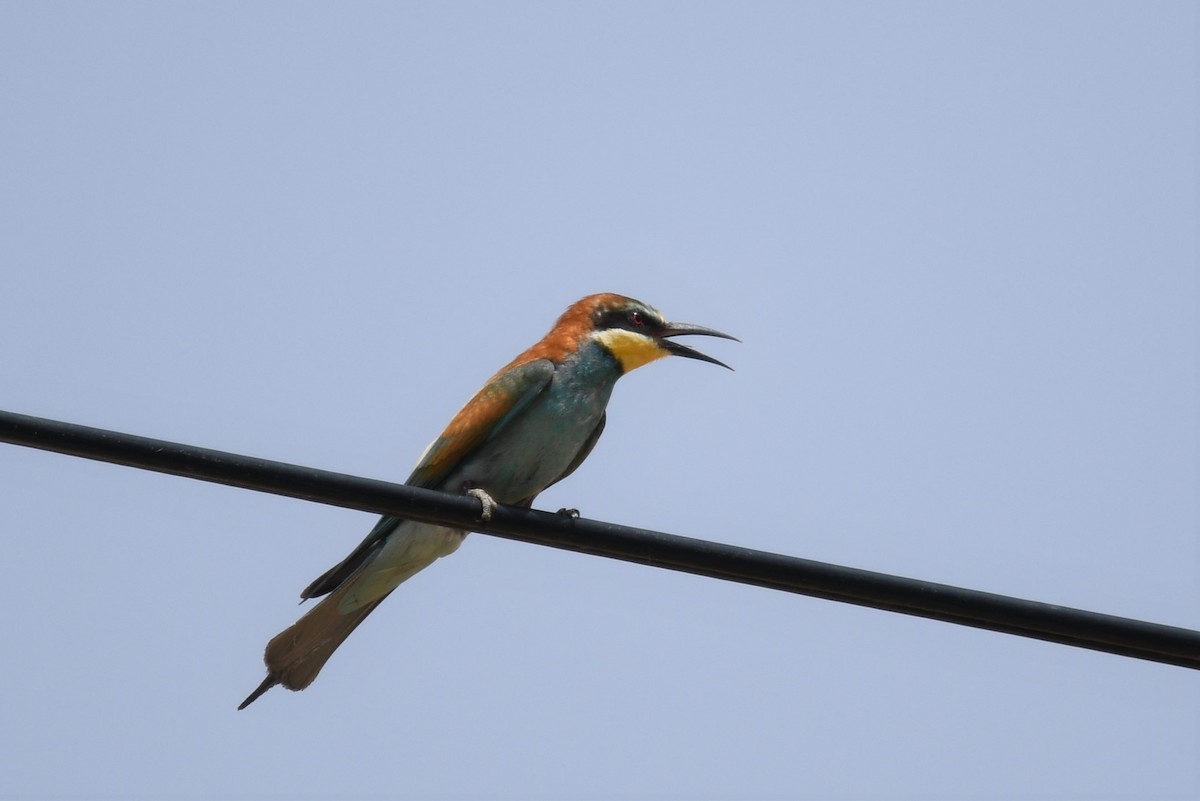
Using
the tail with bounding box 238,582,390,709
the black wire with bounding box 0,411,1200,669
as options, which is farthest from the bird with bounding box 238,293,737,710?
the black wire with bounding box 0,411,1200,669

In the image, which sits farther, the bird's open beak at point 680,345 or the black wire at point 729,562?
the bird's open beak at point 680,345

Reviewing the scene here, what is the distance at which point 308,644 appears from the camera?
380 cm

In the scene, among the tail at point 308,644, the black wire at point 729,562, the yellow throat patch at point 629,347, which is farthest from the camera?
the yellow throat patch at point 629,347

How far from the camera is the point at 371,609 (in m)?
3.96

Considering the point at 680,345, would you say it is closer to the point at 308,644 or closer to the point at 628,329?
the point at 628,329

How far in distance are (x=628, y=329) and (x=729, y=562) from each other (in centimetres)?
211

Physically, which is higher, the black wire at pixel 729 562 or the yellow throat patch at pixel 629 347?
the yellow throat patch at pixel 629 347

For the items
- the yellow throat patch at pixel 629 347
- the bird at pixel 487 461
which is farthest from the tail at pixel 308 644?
the yellow throat patch at pixel 629 347

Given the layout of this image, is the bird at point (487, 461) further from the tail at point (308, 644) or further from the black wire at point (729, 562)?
the black wire at point (729, 562)

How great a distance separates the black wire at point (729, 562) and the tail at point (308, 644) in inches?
58.8

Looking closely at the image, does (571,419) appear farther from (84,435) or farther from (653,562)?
(84,435)

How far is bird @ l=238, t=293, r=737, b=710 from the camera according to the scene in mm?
3777

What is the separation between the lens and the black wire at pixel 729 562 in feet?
7.23

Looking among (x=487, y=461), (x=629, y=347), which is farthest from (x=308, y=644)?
(x=629, y=347)
